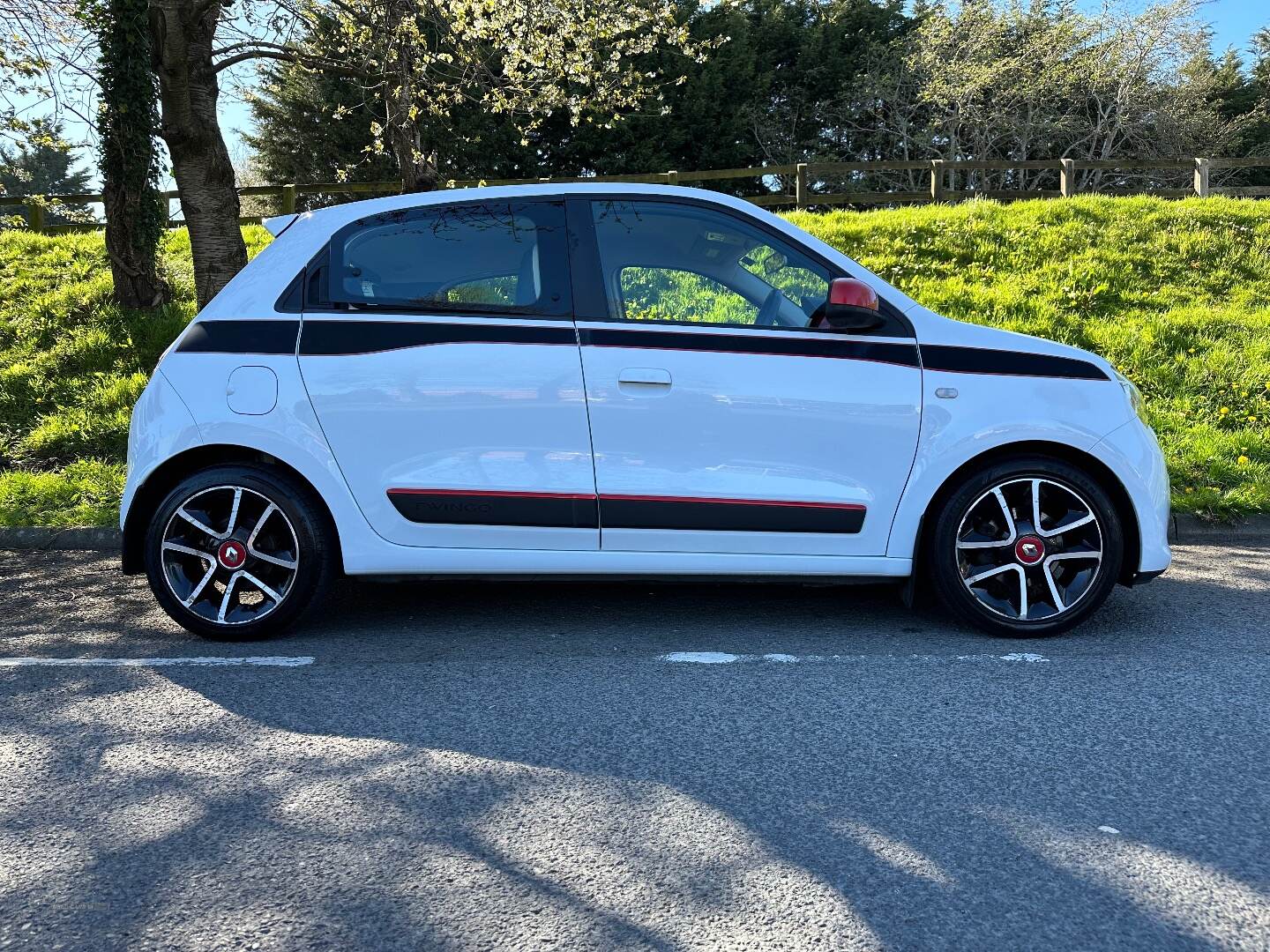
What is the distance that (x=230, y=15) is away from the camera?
10.4 meters

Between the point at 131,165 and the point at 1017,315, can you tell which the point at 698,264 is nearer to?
the point at 1017,315

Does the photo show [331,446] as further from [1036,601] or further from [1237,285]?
[1237,285]

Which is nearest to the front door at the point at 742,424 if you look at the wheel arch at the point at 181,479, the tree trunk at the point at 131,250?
the wheel arch at the point at 181,479

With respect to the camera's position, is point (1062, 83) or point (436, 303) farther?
point (1062, 83)

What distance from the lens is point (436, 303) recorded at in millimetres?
4559

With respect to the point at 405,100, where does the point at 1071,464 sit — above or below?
below

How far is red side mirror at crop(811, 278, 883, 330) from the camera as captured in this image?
4379mm

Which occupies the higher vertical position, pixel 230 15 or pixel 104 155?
pixel 230 15

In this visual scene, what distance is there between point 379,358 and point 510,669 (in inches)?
52.8

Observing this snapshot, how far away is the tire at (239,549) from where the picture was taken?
4570 millimetres

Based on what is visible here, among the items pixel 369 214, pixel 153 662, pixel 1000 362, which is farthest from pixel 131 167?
pixel 1000 362

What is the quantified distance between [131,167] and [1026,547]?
10695mm

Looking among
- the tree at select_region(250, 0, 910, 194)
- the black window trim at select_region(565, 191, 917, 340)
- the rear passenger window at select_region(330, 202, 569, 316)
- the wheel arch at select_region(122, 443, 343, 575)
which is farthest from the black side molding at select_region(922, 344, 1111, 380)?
the tree at select_region(250, 0, 910, 194)

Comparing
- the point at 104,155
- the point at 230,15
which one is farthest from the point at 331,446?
the point at 104,155
